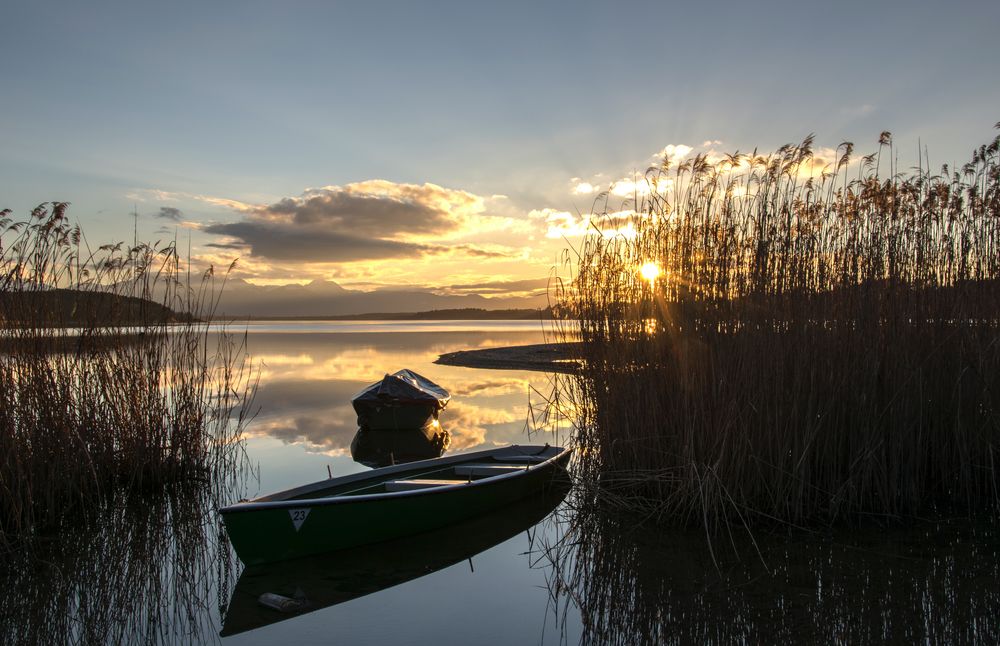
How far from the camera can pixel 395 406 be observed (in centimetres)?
1161

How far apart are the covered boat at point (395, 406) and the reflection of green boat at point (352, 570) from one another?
215 inches

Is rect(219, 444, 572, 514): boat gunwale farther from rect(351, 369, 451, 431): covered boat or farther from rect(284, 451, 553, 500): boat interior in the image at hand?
rect(351, 369, 451, 431): covered boat

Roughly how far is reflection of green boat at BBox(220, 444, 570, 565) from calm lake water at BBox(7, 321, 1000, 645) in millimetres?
167

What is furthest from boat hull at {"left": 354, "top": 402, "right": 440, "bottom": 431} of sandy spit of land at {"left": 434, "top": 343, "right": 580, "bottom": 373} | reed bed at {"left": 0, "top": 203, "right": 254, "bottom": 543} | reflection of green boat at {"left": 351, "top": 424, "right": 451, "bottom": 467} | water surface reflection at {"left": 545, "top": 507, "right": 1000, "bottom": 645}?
sandy spit of land at {"left": 434, "top": 343, "right": 580, "bottom": 373}

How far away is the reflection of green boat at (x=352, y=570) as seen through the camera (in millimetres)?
4336

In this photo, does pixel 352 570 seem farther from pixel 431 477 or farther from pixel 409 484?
pixel 431 477

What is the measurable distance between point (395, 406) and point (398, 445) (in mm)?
894

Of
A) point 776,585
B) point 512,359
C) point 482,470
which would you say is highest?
point 512,359

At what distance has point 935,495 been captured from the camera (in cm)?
600

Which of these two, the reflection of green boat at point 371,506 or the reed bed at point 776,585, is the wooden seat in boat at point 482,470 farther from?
the reed bed at point 776,585

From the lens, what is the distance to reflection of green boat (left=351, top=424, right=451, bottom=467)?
9.75 m

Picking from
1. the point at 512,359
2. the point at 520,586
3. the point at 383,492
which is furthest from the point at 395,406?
the point at 512,359

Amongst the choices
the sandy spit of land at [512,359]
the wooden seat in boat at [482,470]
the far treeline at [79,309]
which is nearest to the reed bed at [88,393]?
the far treeline at [79,309]

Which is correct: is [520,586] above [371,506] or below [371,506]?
below
